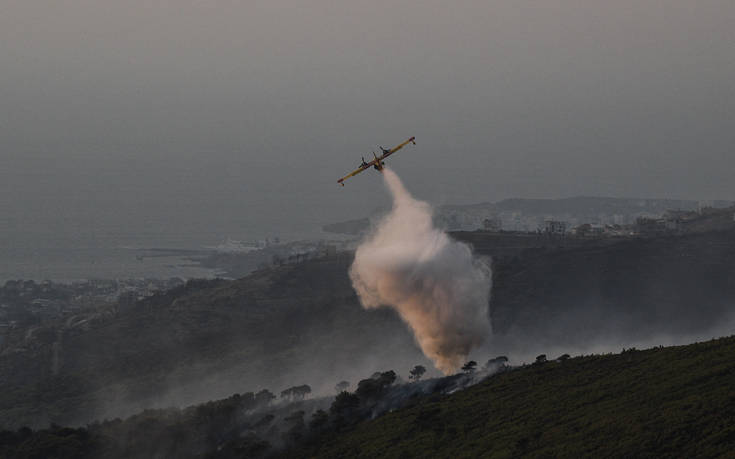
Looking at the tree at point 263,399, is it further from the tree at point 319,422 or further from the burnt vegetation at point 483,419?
the tree at point 319,422

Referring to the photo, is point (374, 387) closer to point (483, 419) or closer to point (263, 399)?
point (263, 399)

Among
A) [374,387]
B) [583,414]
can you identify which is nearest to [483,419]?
[583,414]

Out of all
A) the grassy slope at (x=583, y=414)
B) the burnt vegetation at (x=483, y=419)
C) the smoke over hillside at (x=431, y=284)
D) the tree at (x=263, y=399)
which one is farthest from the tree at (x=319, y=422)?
the tree at (x=263, y=399)

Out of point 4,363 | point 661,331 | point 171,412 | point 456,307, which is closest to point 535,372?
point 456,307

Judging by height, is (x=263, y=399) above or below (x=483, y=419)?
above

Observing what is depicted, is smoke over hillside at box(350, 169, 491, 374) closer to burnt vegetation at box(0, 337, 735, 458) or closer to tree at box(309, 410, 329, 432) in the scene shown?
burnt vegetation at box(0, 337, 735, 458)

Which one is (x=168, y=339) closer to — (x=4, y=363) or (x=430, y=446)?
(x=4, y=363)
